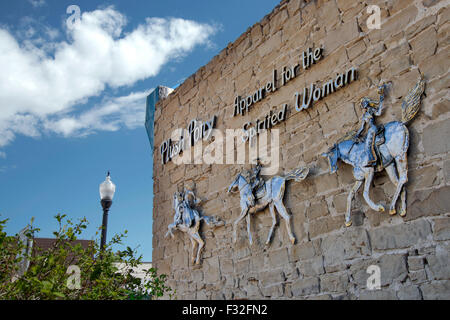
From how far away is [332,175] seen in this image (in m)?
4.42

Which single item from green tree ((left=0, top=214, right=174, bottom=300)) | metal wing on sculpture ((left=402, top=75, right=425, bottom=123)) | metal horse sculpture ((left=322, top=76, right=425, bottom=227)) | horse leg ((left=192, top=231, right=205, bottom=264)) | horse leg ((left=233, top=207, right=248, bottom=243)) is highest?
metal wing on sculpture ((left=402, top=75, right=425, bottom=123))

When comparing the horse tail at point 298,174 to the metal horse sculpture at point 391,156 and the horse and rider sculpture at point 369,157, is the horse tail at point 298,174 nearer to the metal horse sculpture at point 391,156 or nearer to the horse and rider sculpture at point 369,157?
the horse and rider sculpture at point 369,157

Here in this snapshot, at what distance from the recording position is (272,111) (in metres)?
5.44

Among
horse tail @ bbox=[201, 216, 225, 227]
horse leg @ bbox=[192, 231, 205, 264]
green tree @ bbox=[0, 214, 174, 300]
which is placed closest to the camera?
green tree @ bbox=[0, 214, 174, 300]

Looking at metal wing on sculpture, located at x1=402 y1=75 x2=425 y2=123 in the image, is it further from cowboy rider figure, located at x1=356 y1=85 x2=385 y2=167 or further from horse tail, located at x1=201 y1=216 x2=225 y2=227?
horse tail, located at x1=201 y1=216 x2=225 y2=227

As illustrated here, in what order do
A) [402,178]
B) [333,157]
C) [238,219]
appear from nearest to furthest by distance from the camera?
[402,178] < [333,157] < [238,219]

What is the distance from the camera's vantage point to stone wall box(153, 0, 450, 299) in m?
3.61

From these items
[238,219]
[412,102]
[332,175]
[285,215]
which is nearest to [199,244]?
[238,219]

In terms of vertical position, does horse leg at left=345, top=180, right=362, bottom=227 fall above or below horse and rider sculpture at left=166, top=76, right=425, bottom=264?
below

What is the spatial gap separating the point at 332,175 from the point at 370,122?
662 millimetres

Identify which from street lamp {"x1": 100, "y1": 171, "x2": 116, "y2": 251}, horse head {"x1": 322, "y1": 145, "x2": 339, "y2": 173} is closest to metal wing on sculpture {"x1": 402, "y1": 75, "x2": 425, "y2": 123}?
horse head {"x1": 322, "y1": 145, "x2": 339, "y2": 173}

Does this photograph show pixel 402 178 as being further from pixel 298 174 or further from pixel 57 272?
pixel 57 272
